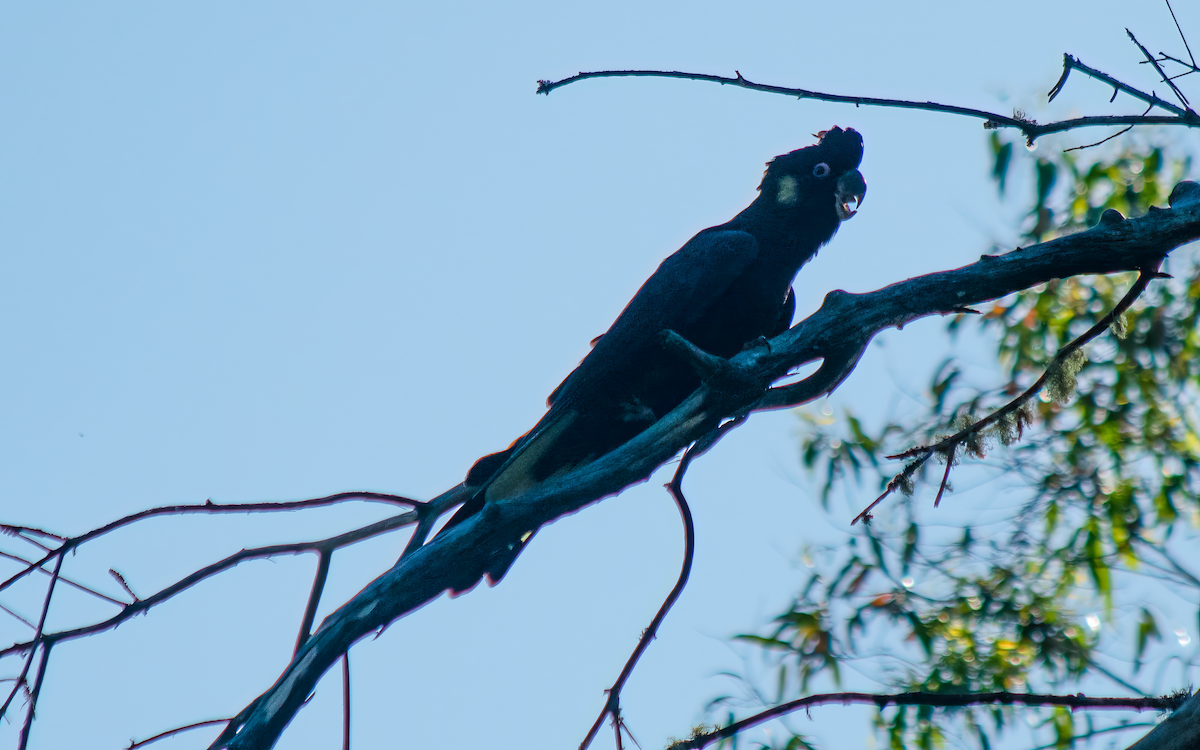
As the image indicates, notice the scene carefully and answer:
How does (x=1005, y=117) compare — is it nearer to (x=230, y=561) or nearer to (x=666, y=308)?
(x=666, y=308)

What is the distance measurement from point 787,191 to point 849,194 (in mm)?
267

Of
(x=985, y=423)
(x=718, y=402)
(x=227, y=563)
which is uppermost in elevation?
(x=227, y=563)

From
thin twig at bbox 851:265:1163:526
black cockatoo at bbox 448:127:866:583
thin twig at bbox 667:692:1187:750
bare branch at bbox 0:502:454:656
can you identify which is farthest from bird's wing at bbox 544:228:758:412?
thin twig at bbox 667:692:1187:750

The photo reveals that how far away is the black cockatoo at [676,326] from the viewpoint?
11.5ft

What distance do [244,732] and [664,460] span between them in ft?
4.06

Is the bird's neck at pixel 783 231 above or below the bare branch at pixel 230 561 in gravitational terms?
above

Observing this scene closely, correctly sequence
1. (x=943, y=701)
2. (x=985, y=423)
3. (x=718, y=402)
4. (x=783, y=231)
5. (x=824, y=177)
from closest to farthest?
(x=943, y=701)
(x=985, y=423)
(x=718, y=402)
(x=783, y=231)
(x=824, y=177)

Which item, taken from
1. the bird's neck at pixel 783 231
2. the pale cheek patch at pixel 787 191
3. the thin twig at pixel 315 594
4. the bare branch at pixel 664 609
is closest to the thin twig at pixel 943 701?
the bare branch at pixel 664 609

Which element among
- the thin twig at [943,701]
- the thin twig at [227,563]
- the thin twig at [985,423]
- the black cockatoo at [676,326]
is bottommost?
the thin twig at [943,701]

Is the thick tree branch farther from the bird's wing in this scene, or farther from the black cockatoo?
the bird's wing

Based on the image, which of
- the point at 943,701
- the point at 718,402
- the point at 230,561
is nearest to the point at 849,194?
the point at 718,402

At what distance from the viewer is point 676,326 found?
3.65 metres

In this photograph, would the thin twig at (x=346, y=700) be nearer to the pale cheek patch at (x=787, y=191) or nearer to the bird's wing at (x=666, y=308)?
the bird's wing at (x=666, y=308)

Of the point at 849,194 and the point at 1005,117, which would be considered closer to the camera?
the point at 1005,117
